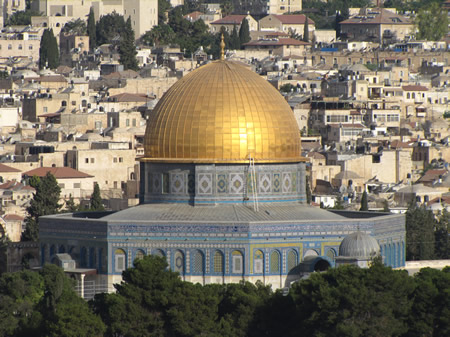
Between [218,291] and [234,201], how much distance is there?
4.74 meters

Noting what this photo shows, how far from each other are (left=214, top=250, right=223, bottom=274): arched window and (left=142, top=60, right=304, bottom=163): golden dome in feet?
9.39

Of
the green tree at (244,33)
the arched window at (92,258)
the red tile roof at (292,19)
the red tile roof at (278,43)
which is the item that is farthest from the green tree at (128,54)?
the arched window at (92,258)

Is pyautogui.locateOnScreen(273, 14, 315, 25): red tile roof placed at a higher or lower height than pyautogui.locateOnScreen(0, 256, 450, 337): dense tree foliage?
higher

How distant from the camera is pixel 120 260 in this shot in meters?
52.0

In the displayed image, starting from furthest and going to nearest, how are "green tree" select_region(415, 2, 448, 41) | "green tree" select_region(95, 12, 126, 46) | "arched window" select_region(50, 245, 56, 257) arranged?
"green tree" select_region(415, 2, 448, 41)
"green tree" select_region(95, 12, 126, 46)
"arched window" select_region(50, 245, 56, 257)

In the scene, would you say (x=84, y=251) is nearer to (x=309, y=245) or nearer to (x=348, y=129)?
(x=309, y=245)

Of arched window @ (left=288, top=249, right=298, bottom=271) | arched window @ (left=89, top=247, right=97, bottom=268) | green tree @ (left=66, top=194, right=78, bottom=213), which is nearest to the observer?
A: arched window @ (left=288, top=249, right=298, bottom=271)

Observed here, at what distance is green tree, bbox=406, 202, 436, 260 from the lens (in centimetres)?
6309

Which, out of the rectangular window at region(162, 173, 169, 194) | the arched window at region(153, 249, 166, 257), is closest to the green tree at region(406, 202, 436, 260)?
the rectangular window at region(162, 173, 169, 194)

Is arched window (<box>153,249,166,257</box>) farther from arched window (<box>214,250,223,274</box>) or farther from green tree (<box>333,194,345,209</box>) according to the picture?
green tree (<box>333,194,345,209</box>)

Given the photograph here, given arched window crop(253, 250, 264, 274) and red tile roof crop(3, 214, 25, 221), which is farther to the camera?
red tile roof crop(3, 214, 25, 221)

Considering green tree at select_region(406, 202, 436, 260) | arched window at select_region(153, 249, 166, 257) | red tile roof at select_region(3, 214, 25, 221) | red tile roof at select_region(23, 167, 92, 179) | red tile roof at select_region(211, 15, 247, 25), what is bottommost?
red tile roof at select_region(3, 214, 25, 221)

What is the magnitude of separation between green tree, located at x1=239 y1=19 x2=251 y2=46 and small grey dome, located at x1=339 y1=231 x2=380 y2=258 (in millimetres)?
80533

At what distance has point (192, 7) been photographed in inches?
6294
